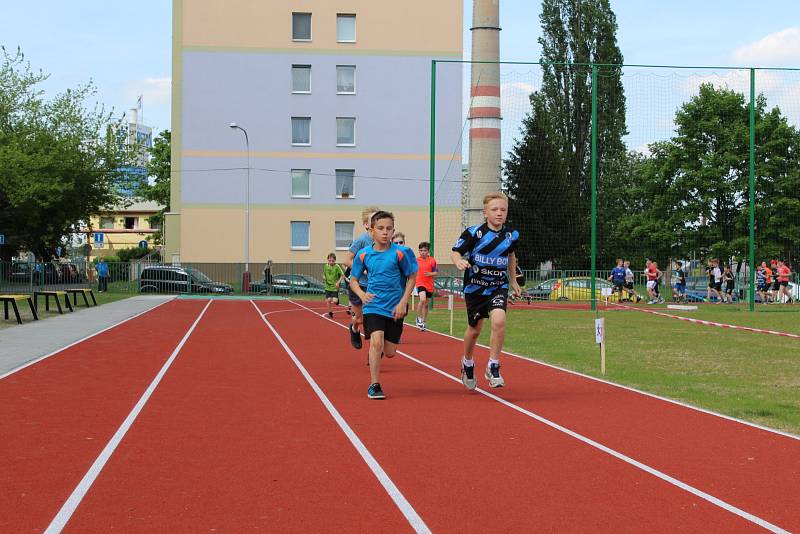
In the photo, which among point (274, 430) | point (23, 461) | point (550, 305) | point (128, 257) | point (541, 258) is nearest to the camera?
point (23, 461)

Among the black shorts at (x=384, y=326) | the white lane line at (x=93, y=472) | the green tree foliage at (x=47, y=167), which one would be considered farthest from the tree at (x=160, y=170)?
the black shorts at (x=384, y=326)

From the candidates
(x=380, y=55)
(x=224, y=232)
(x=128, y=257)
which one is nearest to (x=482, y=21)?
(x=380, y=55)

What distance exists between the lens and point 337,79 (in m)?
58.9

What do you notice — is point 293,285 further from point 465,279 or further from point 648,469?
point 648,469

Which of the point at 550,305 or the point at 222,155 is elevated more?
the point at 222,155

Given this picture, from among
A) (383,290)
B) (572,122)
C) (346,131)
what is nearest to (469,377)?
(383,290)

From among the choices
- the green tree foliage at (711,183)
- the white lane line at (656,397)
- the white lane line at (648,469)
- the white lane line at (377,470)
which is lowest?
the white lane line at (377,470)

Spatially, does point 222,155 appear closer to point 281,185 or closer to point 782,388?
point 281,185

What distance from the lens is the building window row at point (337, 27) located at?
5859cm

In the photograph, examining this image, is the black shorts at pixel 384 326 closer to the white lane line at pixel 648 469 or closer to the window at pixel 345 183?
the white lane line at pixel 648 469

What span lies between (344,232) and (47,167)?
17070mm

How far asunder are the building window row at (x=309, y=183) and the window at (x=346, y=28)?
7.91 m

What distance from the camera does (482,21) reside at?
49.0m

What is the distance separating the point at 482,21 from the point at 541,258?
15892mm
